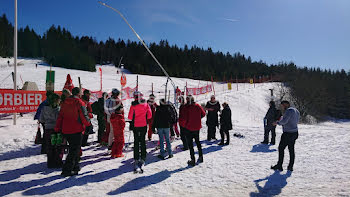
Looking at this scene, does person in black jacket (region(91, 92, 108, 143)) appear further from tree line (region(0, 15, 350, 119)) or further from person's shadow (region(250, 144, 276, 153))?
tree line (region(0, 15, 350, 119))

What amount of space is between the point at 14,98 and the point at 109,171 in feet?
24.1

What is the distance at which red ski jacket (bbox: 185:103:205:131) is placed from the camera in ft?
18.1

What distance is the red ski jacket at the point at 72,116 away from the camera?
14.6ft

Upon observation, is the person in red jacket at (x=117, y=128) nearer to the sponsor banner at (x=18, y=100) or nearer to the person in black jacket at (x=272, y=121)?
the person in black jacket at (x=272, y=121)

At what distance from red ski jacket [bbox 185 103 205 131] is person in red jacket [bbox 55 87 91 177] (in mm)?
2627

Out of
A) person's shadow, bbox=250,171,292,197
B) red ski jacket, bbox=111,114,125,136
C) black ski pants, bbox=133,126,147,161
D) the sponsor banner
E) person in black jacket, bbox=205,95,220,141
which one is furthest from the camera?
the sponsor banner

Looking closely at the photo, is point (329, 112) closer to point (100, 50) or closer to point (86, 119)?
point (86, 119)

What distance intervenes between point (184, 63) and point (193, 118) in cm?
7296

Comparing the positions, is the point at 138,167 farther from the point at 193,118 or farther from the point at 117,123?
the point at 193,118

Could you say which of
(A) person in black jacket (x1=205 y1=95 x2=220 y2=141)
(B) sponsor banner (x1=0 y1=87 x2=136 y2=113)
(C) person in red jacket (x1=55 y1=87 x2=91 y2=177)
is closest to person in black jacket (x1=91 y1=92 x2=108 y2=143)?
(C) person in red jacket (x1=55 y1=87 x2=91 y2=177)

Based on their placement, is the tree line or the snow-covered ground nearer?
the snow-covered ground

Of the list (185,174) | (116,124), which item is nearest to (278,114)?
(185,174)

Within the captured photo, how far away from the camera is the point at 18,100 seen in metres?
9.20

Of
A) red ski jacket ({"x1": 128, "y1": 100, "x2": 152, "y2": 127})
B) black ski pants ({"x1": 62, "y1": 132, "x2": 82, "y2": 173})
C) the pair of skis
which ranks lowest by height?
the pair of skis
